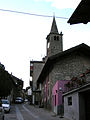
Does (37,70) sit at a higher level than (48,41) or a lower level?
lower

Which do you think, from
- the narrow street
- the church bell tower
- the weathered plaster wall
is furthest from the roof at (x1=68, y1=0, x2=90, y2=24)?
the church bell tower

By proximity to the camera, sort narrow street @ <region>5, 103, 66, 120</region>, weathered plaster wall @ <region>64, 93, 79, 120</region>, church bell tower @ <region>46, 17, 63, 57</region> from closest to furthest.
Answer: weathered plaster wall @ <region>64, 93, 79, 120</region>, narrow street @ <region>5, 103, 66, 120</region>, church bell tower @ <region>46, 17, 63, 57</region>

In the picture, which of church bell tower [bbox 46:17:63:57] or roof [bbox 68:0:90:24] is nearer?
roof [bbox 68:0:90:24]

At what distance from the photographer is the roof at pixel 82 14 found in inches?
268

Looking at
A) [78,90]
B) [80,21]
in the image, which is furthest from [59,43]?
[80,21]

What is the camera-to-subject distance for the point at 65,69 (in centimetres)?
2716

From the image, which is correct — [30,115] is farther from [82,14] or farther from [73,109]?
[82,14]

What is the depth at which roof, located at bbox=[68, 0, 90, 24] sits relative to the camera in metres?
6.81

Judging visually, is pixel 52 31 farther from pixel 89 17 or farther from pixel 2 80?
pixel 89 17

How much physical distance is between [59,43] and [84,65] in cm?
1971

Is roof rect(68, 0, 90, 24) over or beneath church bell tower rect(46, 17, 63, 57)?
beneath

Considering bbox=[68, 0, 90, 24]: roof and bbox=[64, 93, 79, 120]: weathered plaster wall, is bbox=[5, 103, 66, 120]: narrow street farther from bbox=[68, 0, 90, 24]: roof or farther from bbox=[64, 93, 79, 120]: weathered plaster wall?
bbox=[68, 0, 90, 24]: roof

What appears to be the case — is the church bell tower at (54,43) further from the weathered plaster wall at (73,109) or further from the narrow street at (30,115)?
the weathered plaster wall at (73,109)

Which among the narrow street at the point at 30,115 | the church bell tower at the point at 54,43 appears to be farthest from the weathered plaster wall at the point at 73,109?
the church bell tower at the point at 54,43
